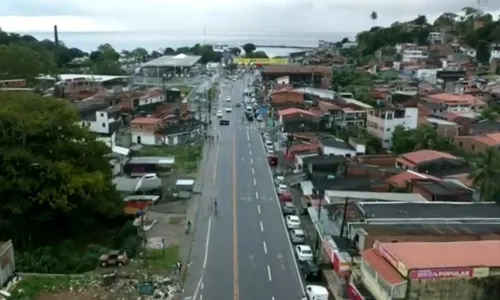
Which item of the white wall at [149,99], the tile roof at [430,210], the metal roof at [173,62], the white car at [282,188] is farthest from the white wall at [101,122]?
the metal roof at [173,62]

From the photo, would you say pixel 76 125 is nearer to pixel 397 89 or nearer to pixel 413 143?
pixel 413 143

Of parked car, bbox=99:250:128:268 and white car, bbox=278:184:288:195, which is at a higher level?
white car, bbox=278:184:288:195

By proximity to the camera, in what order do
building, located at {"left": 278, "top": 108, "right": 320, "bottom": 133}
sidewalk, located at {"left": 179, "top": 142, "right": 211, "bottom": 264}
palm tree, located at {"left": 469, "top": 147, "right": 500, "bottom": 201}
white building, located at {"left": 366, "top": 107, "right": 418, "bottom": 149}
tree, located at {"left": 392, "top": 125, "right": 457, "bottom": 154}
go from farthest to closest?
building, located at {"left": 278, "top": 108, "right": 320, "bottom": 133} → white building, located at {"left": 366, "top": 107, "right": 418, "bottom": 149} → tree, located at {"left": 392, "top": 125, "right": 457, "bottom": 154} → palm tree, located at {"left": 469, "top": 147, "right": 500, "bottom": 201} → sidewalk, located at {"left": 179, "top": 142, "right": 211, "bottom": 264}

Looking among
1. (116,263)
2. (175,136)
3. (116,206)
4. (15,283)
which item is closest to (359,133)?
(175,136)

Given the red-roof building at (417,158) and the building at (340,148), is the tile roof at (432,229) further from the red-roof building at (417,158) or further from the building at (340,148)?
the building at (340,148)

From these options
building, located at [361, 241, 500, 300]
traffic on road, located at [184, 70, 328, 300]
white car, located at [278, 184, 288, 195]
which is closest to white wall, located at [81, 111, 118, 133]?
traffic on road, located at [184, 70, 328, 300]

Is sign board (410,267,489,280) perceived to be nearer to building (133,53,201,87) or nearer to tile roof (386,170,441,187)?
tile roof (386,170,441,187)
